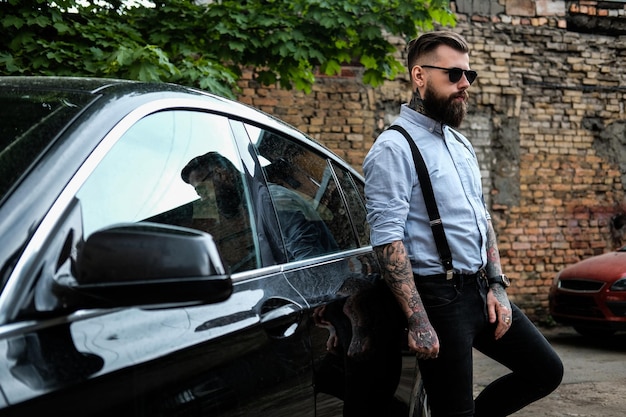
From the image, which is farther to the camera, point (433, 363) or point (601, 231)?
point (601, 231)

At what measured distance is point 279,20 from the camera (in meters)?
6.87

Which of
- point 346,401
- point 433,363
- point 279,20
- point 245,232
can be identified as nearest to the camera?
point 245,232

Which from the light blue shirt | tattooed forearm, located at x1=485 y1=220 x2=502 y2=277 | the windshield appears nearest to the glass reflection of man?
the windshield

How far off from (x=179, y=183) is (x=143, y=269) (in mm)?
689

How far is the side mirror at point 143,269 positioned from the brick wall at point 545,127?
10016mm

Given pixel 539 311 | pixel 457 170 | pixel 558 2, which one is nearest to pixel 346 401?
pixel 457 170

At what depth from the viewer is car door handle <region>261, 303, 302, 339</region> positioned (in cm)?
196

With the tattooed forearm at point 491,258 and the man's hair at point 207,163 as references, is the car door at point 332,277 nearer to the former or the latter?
the man's hair at point 207,163

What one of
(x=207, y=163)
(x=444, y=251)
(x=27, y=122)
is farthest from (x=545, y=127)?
(x=27, y=122)

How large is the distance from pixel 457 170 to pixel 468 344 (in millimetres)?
608

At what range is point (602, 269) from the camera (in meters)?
9.73

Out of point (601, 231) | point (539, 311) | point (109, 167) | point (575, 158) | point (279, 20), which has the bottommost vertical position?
point (539, 311)

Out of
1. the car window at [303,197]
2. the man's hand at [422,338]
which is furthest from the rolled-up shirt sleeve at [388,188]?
the man's hand at [422,338]

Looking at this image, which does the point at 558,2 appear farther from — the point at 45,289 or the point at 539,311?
the point at 45,289
